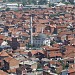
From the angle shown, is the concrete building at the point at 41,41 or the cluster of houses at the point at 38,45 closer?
the cluster of houses at the point at 38,45

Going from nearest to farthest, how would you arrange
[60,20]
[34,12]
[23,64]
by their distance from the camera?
1. [23,64]
2. [60,20]
3. [34,12]

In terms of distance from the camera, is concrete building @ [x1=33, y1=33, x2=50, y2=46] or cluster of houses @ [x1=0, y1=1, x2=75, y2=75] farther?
concrete building @ [x1=33, y1=33, x2=50, y2=46]

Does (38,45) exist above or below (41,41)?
below

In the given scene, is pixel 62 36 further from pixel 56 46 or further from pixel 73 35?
pixel 56 46

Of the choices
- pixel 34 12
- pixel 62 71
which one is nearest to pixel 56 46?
pixel 62 71

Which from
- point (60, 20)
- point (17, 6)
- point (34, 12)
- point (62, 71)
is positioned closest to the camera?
point (62, 71)

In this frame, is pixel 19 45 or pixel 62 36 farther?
pixel 62 36

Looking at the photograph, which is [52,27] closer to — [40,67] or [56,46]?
[56,46]
